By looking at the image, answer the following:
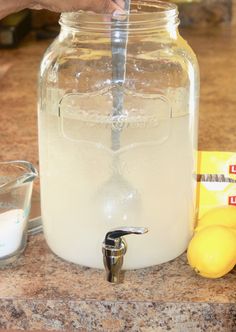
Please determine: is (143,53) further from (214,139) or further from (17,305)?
(214,139)

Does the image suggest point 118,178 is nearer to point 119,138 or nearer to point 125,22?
point 119,138

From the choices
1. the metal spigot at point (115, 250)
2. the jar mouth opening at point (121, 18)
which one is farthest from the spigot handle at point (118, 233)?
the jar mouth opening at point (121, 18)

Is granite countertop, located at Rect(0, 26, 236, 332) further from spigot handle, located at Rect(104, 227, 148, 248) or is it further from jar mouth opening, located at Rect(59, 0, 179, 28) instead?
jar mouth opening, located at Rect(59, 0, 179, 28)

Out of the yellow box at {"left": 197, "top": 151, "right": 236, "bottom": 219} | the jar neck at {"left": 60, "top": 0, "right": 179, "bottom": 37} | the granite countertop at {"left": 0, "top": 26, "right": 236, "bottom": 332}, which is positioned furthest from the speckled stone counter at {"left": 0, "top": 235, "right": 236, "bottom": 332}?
the jar neck at {"left": 60, "top": 0, "right": 179, "bottom": 37}

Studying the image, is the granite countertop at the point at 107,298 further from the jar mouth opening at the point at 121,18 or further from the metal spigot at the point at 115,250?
the jar mouth opening at the point at 121,18

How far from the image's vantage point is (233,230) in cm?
82

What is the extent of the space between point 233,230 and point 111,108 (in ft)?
0.66

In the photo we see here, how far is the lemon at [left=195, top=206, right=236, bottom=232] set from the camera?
0.85 meters

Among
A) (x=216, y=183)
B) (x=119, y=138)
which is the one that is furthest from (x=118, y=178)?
(x=216, y=183)

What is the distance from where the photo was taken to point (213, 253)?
2.54 feet

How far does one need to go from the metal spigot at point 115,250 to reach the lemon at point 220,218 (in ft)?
0.42

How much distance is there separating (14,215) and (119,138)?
0.53ft

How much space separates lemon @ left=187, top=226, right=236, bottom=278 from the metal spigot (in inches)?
3.0

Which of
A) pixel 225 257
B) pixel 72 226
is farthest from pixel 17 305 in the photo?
pixel 225 257
